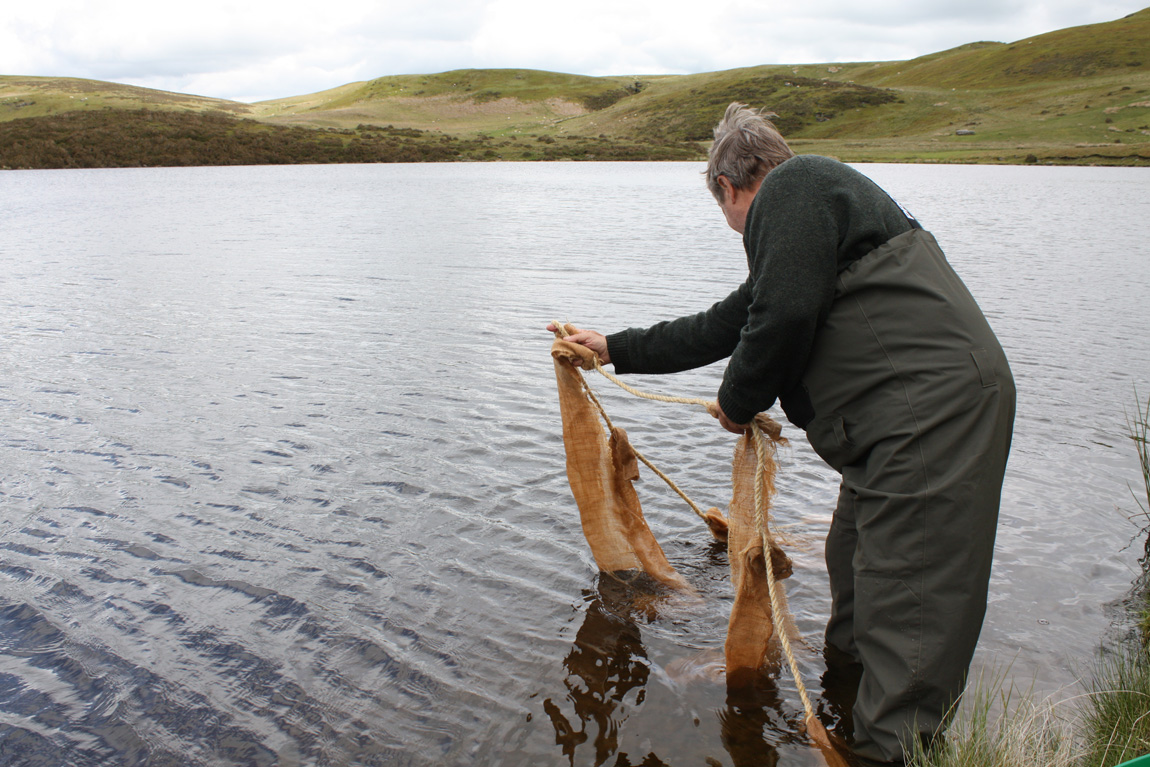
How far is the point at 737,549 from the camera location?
4355mm

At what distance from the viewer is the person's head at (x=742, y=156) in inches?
130

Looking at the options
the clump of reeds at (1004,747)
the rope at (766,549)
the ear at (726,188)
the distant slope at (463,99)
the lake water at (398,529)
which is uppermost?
the distant slope at (463,99)

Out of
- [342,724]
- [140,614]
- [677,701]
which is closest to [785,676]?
[677,701]

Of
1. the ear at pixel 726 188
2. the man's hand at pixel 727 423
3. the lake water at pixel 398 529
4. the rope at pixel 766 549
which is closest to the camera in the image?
the ear at pixel 726 188

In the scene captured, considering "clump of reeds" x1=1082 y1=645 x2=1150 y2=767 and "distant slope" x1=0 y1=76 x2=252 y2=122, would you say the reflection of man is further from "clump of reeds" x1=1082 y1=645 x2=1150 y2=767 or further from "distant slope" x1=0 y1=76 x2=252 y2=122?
"distant slope" x1=0 y1=76 x2=252 y2=122

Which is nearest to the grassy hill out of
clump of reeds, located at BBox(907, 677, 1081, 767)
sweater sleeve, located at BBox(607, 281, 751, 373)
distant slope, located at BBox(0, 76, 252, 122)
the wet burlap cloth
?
distant slope, located at BBox(0, 76, 252, 122)

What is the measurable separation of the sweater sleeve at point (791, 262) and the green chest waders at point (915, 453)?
11 centimetres

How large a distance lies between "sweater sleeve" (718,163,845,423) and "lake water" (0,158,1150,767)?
7.21 feet

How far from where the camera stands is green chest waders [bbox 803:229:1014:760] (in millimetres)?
2846

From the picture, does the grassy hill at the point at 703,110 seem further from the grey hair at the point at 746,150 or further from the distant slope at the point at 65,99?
the grey hair at the point at 746,150

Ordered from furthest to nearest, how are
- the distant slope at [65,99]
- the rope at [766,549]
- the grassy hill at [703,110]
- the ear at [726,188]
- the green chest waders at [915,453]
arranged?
the distant slope at [65,99]
the grassy hill at [703,110]
the rope at [766,549]
the ear at [726,188]
the green chest waders at [915,453]

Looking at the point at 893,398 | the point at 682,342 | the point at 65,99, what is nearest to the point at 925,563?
the point at 893,398

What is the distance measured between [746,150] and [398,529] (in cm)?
427

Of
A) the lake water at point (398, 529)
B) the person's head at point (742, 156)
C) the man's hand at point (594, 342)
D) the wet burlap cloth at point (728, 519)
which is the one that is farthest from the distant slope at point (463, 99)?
the person's head at point (742, 156)
